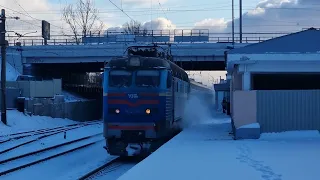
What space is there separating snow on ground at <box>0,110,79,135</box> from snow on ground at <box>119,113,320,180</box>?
1926cm

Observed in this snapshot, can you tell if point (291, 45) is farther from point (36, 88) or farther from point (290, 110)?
point (36, 88)

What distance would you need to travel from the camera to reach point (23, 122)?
38.0 m

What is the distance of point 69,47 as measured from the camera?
168ft

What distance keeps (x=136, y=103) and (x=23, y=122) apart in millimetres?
21906

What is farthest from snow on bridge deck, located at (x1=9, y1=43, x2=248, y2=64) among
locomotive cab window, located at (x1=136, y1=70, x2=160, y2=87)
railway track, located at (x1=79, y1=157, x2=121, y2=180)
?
railway track, located at (x1=79, y1=157, x2=121, y2=180)

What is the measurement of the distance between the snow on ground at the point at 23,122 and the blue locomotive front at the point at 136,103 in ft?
53.5

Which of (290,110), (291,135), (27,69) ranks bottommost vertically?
(291,135)

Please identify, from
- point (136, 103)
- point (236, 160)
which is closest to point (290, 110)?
point (136, 103)

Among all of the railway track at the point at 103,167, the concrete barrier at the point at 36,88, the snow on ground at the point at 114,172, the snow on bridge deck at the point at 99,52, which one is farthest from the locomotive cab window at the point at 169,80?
the snow on bridge deck at the point at 99,52

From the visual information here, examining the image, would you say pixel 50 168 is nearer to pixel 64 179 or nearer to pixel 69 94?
pixel 64 179

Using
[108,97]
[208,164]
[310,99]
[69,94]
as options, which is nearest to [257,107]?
[310,99]

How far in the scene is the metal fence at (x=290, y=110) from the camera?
1928 cm

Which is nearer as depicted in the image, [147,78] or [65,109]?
[147,78]

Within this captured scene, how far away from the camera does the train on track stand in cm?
1786
